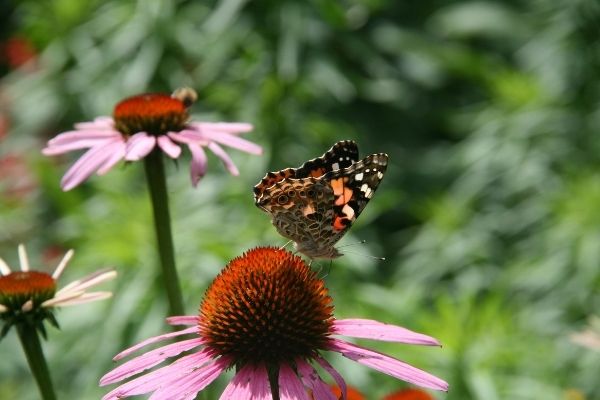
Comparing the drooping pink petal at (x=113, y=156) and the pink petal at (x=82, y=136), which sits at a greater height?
the pink petal at (x=82, y=136)

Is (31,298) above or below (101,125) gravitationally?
below

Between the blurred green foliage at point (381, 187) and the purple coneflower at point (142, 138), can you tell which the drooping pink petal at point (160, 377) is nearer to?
the purple coneflower at point (142, 138)

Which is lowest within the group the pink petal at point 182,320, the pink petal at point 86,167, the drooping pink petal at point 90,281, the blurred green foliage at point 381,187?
the pink petal at point 182,320

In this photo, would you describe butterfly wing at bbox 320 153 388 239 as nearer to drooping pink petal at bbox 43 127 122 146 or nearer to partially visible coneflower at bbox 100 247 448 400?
partially visible coneflower at bbox 100 247 448 400

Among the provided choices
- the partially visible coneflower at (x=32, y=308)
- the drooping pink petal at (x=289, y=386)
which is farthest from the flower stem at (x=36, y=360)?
the drooping pink petal at (x=289, y=386)

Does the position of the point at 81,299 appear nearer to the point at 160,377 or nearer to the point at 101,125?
the point at 160,377

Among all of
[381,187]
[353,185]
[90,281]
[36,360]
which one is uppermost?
[381,187]

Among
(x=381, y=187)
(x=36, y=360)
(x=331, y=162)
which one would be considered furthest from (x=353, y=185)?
(x=381, y=187)
